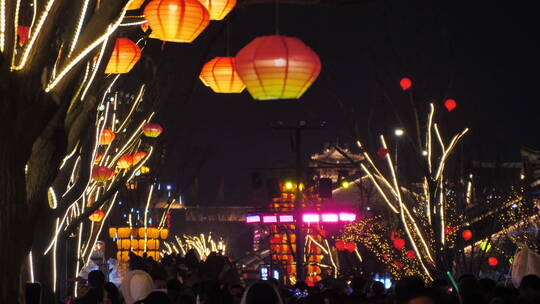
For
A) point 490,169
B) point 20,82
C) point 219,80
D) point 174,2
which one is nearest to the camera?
point 20,82

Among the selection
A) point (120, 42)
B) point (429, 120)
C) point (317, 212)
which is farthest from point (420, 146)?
point (317, 212)

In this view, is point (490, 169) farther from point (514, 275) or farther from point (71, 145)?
point (71, 145)

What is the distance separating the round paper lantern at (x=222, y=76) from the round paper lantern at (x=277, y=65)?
Result: 365cm

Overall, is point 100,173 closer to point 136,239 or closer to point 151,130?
point 151,130

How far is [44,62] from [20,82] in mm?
319

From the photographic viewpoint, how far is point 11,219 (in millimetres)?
9406

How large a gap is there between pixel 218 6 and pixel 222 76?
7.06 feet

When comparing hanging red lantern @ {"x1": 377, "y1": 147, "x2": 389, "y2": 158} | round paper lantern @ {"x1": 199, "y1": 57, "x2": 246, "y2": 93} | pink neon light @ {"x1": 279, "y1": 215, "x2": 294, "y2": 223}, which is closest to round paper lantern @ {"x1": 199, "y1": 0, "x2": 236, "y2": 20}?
round paper lantern @ {"x1": 199, "y1": 57, "x2": 246, "y2": 93}

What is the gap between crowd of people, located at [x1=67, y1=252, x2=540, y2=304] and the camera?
6.42m

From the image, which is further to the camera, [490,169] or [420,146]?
[490,169]

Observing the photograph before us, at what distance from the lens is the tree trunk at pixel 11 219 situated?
9281mm

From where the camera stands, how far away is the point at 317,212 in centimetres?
4184

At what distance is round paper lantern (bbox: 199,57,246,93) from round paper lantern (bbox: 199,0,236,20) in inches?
73.7

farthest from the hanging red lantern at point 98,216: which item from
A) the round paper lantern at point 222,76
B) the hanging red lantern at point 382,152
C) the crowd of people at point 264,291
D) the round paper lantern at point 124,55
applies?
the round paper lantern at point 124,55
